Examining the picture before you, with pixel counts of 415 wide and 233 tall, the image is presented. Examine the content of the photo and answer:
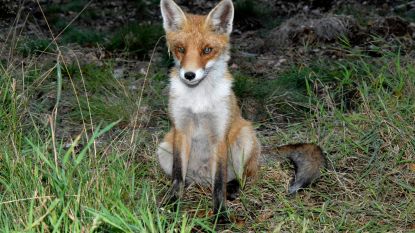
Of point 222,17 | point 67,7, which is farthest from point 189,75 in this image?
point 67,7

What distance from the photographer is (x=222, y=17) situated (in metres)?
3.96

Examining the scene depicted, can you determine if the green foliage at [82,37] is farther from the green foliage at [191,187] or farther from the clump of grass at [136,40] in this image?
the green foliage at [191,187]

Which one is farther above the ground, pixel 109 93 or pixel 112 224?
pixel 112 224

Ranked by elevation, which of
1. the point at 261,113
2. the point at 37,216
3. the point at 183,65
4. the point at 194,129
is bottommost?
the point at 261,113

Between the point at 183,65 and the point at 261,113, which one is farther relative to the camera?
the point at 261,113

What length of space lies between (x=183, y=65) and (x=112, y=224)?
3.84 feet

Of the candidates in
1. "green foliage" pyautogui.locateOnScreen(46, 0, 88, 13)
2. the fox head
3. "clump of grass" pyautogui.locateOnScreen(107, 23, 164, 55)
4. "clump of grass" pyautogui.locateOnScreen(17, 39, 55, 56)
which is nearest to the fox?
the fox head

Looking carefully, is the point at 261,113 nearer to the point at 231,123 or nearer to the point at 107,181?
the point at 231,123

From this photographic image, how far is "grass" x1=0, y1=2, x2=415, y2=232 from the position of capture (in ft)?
10.5

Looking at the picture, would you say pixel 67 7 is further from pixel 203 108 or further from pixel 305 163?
pixel 305 163

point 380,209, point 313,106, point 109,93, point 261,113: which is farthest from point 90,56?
point 380,209

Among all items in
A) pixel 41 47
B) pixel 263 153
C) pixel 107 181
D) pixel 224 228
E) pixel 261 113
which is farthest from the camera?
pixel 41 47

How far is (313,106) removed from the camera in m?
5.20

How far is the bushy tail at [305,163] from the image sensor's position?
411 cm
